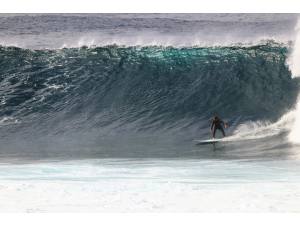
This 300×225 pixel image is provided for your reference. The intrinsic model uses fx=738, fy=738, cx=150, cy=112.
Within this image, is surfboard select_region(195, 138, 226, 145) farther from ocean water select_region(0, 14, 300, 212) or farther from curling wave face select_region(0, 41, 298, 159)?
curling wave face select_region(0, 41, 298, 159)

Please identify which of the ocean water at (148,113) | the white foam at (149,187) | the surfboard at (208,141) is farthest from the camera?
the surfboard at (208,141)

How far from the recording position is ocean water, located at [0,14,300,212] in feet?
21.5

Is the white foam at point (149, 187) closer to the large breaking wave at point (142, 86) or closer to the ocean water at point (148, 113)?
the ocean water at point (148, 113)

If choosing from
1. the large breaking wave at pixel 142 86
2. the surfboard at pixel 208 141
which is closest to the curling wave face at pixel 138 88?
the large breaking wave at pixel 142 86

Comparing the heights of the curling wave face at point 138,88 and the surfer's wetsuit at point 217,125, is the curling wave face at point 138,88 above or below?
above

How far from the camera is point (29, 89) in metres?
7.78

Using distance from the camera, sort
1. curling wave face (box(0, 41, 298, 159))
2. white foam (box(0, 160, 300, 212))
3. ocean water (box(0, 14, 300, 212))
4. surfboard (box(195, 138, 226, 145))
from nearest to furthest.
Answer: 1. white foam (box(0, 160, 300, 212))
2. ocean water (box(0, 14, 300, 212))
3. surfboard (box(195, 138, 226, 145))
4. curling wave face (box(0, 41, 298, 159))

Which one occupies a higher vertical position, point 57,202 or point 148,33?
point 148,33

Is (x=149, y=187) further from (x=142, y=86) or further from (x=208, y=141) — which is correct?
(x=142, y=86)

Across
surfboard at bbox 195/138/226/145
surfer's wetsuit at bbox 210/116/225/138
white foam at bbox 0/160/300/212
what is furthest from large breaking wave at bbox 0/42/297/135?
white foam at bbox 0/160/300/212

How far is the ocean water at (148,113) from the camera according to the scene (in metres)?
6.55

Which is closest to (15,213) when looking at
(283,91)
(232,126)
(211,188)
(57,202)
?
(57,202)
